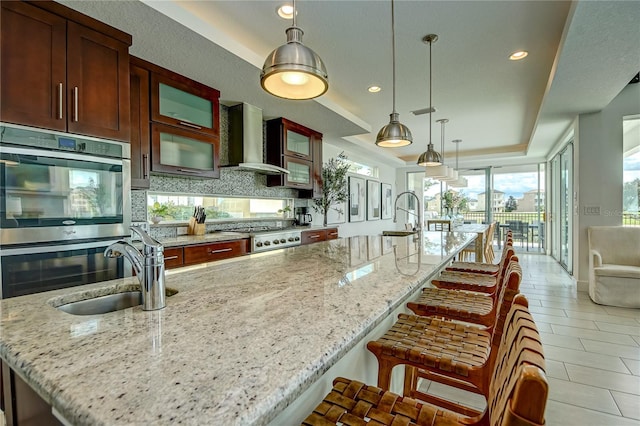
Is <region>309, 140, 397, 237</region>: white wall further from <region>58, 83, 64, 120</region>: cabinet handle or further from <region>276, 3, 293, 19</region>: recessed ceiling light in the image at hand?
<region>58, 83, 64, 120</region>: cabinet handle

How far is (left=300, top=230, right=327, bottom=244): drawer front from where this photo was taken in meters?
4.38

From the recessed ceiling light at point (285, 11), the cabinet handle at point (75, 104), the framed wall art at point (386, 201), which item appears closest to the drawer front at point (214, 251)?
the cabinet handle at point (75, 104)

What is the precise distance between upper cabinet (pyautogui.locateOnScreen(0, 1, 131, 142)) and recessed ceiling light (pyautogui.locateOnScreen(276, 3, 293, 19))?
1.12 meters

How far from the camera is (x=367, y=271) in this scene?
1.47 metres

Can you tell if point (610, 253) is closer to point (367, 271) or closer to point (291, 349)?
point (367, 271)

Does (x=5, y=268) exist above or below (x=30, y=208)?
below

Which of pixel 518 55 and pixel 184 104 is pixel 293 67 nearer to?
pixel 184 104

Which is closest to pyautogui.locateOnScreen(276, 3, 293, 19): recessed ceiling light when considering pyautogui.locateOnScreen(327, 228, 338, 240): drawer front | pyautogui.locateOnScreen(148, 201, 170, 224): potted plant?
pyautogui.locateOnScreen(148, 201, 170, 224): potted plant

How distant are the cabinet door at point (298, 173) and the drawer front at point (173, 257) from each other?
6.39 ft

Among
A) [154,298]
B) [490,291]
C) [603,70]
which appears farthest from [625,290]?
[154,298]

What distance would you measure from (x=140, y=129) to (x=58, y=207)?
1.04 m

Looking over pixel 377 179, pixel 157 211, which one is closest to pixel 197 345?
pixel 157 211

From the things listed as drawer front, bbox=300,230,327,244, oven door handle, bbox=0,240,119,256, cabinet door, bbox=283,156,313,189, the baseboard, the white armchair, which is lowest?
the baseboard

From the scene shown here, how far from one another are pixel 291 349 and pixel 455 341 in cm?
96
